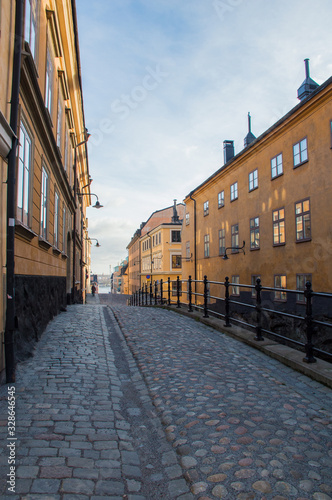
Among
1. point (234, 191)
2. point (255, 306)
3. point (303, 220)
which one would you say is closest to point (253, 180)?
point (234, 191)

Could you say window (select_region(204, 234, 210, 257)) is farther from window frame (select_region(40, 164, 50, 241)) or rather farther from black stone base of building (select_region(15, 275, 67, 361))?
black stone base of building (select_region(15, 275, 67, 361))

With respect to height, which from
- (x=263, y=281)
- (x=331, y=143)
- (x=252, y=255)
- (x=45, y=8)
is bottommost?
(x=263, y=281)

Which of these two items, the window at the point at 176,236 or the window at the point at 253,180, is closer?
the window at the point at 253,180

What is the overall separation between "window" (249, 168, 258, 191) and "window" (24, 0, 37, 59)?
44.5ft

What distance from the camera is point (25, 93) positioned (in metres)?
6.21

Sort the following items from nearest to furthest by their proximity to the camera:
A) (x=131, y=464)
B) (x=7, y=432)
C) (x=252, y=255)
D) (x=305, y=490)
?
1. (x=305, y=490)
2. (x=131, y=464)
3. (x=7, y=432)
4. (x=252, y=255)

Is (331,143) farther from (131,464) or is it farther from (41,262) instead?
(131,464)

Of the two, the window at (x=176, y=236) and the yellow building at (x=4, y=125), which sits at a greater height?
the window at (x=176, y=236)

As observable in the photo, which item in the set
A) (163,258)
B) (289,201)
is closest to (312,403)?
(289,201)

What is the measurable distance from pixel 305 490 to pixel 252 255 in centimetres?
1712

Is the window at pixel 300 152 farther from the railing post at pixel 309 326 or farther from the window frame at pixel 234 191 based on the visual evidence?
the railing post at pixel 309 326

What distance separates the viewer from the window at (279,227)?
16.1 meters

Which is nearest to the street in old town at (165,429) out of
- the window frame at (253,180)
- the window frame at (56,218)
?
the window frame at (56,218)

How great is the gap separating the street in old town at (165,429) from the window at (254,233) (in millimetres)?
13263
